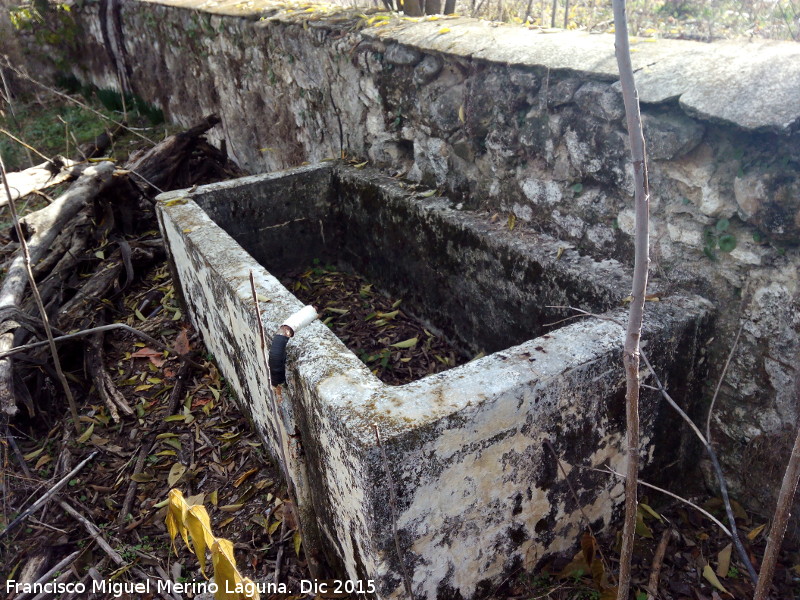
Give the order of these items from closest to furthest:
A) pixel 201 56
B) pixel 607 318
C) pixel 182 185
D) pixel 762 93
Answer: pixel 762 93, pixel 607 318, pixel 182 185, pixel 201 56

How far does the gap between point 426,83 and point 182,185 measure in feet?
8.27

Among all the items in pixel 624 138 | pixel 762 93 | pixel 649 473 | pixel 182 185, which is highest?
pixel 762 93

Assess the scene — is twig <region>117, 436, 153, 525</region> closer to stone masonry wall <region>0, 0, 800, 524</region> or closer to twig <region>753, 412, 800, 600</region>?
stone masonry wall <region>0, 0, 800, 524</region>

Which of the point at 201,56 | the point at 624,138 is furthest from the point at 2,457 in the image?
the point at 201,56

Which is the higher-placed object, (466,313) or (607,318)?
(607,318)

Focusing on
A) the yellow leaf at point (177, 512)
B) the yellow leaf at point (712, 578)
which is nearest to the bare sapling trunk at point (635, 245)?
the yellow leaf at point (712, 578)

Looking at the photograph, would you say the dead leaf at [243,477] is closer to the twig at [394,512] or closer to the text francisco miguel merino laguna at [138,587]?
the text francisco miguel merino laguna at [138,587]

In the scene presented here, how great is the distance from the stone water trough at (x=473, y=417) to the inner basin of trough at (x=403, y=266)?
0.5 inches

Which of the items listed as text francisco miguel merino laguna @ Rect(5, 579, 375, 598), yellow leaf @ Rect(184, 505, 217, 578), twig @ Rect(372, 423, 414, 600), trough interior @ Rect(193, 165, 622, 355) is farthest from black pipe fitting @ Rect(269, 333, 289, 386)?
trough interior @ Rect(193, 165, 622, 355)

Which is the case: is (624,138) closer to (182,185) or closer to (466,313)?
(466,313)

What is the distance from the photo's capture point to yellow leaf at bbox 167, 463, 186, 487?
2717 mm

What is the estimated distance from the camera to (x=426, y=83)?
3043 mm

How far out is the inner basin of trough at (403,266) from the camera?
8.16 feet

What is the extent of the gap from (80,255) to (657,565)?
3.76m
